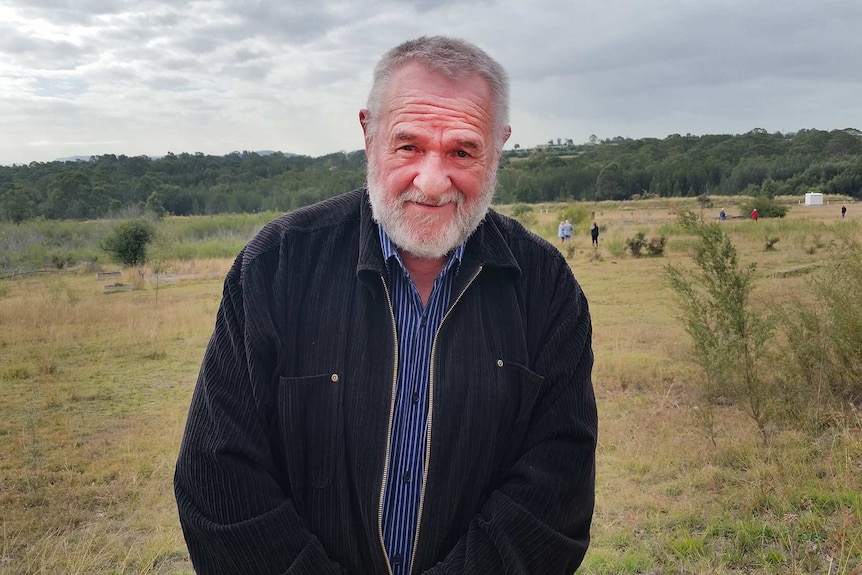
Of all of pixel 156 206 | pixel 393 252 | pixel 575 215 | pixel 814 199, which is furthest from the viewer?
pixel 575 215

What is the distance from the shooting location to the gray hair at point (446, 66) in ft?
5.81

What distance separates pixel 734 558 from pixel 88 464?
448cm

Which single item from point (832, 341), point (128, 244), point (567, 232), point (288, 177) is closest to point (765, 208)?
point (567, 232)

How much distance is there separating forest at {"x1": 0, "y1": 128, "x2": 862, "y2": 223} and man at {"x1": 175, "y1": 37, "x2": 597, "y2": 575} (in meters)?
13.0

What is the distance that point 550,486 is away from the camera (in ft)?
5.82

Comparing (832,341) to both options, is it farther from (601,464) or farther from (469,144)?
(469,144)

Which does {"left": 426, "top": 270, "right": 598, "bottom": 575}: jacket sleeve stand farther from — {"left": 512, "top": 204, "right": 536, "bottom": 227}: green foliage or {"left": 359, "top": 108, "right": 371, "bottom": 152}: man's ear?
{"left": 512, "top": 204, "right": 536, "bottom": 227}: green foliage

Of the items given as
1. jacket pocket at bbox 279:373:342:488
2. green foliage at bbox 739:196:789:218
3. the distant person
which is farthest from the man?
green foliage at bbox 739:196:789:218

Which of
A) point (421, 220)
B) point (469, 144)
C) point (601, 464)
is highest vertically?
point (469, 144)

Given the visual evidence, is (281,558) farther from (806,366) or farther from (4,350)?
(4,350)

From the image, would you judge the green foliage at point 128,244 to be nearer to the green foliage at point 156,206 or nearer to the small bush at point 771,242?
the green foliage at point 156,206

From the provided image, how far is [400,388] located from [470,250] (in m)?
0.46

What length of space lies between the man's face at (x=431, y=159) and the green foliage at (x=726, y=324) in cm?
400

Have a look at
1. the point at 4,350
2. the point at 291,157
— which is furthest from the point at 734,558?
the point at 291,157
